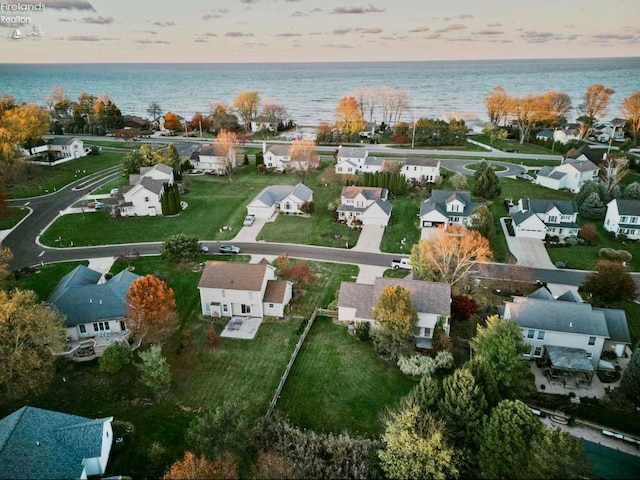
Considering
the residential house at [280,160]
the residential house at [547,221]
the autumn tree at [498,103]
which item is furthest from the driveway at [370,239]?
the autumn tree at [498,103]

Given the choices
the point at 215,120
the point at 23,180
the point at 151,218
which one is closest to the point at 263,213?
the point at 151,218

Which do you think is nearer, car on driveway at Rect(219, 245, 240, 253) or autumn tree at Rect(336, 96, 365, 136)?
car on driveway at Rect(219, 245, 240, 253)

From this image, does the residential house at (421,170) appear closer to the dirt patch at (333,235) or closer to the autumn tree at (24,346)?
the dirt patch at (333,235)

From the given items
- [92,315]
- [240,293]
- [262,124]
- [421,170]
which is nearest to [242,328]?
[240,293]

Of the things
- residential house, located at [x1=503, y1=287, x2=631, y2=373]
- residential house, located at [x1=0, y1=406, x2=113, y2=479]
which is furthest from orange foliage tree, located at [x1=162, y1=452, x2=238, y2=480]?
residential house, located at [x1=503, y1=287, x2=631, y2=373]

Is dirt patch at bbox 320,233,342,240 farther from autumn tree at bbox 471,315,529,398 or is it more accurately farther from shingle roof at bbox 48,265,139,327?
autumn tree at bbox 471,315,529,398

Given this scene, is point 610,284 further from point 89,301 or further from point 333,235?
point 89,301
